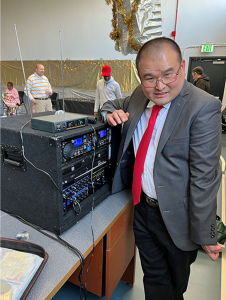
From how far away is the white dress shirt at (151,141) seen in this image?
93 cm

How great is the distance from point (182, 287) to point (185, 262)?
8.3 inches

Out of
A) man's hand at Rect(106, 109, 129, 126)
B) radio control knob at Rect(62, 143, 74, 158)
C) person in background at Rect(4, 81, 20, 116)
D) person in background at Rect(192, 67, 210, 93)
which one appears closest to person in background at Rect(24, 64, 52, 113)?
person in background at Rect(4, 81, 20, 116)

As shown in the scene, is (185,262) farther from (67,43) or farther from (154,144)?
(67,43)

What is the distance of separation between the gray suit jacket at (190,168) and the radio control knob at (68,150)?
1.16ft

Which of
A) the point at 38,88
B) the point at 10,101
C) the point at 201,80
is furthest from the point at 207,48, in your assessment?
the point at 10,101

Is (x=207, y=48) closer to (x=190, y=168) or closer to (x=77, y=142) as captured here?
(x=190, y=168)

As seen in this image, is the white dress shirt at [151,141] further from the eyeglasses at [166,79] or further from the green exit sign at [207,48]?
the green exit sign at [207,48]

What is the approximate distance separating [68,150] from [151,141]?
38 centimetres

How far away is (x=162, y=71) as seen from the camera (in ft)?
2.60

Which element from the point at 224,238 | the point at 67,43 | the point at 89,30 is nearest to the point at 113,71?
the point at 89,30

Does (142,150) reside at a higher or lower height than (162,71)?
lower

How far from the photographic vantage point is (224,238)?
1.64 m

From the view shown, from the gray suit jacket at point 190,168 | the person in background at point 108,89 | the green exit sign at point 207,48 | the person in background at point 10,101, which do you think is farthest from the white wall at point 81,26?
the gray suit jacket at point 190,168

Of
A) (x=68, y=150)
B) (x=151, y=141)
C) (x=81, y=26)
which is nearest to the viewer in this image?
(x=68, y=150)
